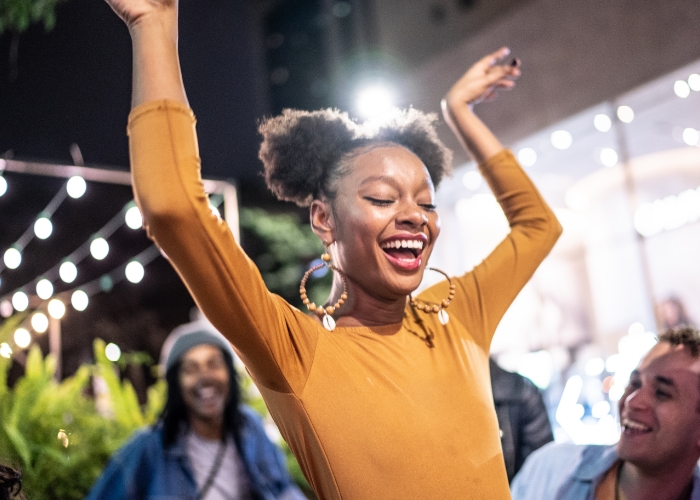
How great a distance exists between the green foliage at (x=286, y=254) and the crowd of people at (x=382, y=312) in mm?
3626

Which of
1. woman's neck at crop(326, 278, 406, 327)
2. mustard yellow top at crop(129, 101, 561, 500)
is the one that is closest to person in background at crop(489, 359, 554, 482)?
mustard yellow top at crop(129, 101, 561, 500)

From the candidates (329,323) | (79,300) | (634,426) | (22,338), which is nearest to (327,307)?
(329,323)

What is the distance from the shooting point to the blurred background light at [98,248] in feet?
14.8

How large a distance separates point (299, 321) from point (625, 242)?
368 centimetres

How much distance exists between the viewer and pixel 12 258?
3.73 meters

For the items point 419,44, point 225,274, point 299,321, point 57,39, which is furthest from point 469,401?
point 419,44

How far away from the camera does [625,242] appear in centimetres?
442

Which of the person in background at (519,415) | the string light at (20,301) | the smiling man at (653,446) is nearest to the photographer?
the smiling man at (653,446)

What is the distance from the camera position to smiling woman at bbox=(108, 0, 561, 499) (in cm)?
102

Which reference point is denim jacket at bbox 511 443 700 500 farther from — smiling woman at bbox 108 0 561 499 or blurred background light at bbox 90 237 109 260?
blurred background light at bbox 90 237 109 260

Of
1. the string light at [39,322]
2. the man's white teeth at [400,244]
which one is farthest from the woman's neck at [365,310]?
the string light at [39,322]

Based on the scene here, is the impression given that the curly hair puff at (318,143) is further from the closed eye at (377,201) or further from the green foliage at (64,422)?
the green foliage at (64,422)

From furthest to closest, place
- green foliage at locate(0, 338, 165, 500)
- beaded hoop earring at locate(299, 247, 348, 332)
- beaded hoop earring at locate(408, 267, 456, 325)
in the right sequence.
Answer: green foliage at locate(0, 338, 165, 500), beaded hoop earring at locate(408, 267, 456, 325), beaded hoop earring at locate(299, 247, 348, 332)

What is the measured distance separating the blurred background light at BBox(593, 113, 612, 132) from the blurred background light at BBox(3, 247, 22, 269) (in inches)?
140
